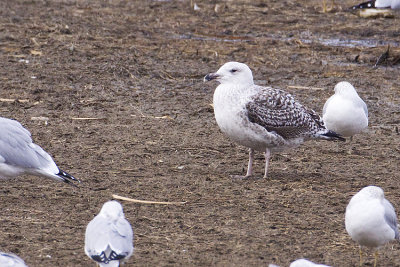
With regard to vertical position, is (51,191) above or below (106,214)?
below

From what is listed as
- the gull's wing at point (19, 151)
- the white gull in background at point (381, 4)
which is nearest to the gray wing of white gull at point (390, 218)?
the gull's wing at point (19, 151)

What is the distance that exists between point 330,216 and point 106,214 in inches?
89.7

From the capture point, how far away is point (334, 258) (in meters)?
6.11

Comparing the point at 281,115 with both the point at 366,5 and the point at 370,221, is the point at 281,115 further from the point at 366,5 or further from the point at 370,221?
the point at 366,5

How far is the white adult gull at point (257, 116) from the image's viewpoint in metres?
8.05

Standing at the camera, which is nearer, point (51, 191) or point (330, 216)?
point (330, 216)

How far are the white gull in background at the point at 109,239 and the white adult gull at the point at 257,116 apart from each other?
2.60 meters

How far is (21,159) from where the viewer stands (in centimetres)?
716

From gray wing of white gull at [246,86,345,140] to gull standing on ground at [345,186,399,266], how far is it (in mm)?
2282

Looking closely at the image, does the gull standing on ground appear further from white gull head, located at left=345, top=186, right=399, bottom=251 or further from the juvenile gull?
the juvenile gull

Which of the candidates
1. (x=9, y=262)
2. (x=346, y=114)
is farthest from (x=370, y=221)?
(x=346, y=114)

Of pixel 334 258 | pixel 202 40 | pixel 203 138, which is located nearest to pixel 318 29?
pixel 202 40

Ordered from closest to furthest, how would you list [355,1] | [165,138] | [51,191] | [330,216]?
[330,216] < [51,191] < [165,138] < [355,1]

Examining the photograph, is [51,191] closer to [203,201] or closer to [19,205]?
[19,205]
